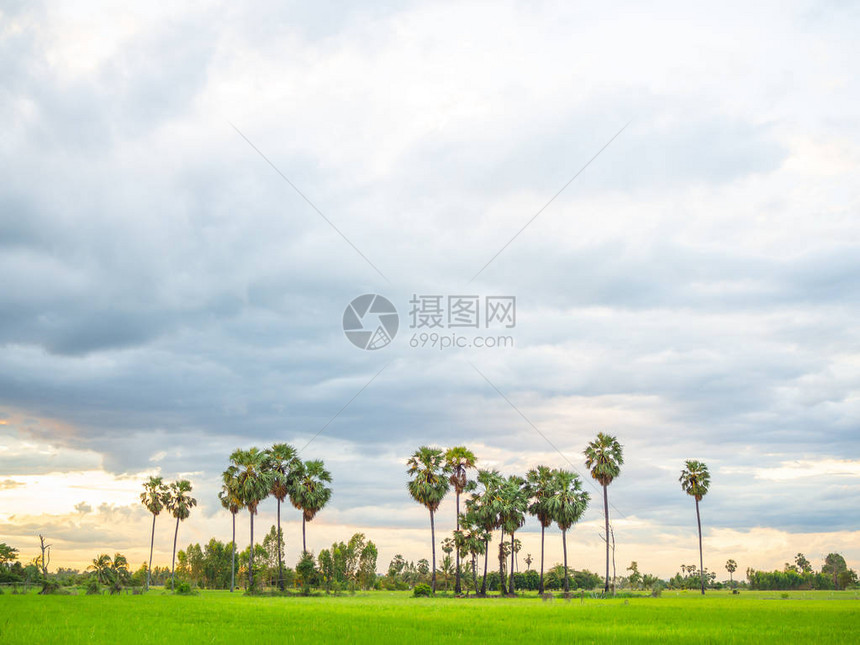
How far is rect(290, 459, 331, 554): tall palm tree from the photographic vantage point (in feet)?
282

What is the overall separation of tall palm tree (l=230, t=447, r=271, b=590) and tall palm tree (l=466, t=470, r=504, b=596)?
1116 inches

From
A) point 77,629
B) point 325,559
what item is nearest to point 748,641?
point 77,629

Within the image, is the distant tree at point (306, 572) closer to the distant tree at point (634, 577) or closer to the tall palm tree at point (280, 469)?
the tall palm tree at point (280, 469)

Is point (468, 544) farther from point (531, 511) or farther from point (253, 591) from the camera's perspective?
point (253, 591)

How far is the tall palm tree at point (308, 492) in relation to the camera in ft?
282

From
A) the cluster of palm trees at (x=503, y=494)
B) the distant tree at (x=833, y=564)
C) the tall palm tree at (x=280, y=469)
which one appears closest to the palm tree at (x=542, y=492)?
the cluster of palm trees at (x=503, y=494)

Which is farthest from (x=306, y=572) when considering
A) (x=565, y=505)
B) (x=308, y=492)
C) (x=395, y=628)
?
(x=395, y=628)

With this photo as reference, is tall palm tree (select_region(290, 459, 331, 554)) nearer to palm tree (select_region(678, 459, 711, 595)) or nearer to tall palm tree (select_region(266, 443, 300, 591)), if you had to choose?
tall palm tree (select_region(266, 443, 300, 591))

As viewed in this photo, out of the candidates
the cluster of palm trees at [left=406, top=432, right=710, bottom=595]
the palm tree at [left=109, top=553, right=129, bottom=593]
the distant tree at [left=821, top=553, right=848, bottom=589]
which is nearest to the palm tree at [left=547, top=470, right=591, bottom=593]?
the cluster of palm trees at [left=406, top=432, right=710, bottom=595]

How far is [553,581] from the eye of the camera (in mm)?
124500

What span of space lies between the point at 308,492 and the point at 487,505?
24.4 meters

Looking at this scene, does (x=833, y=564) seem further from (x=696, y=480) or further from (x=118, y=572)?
(x=118, y=572)

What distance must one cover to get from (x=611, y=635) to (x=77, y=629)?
21.6 metres

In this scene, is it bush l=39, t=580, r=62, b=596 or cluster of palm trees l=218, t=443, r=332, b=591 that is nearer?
bush l=39, t=580, r=62, b=596
